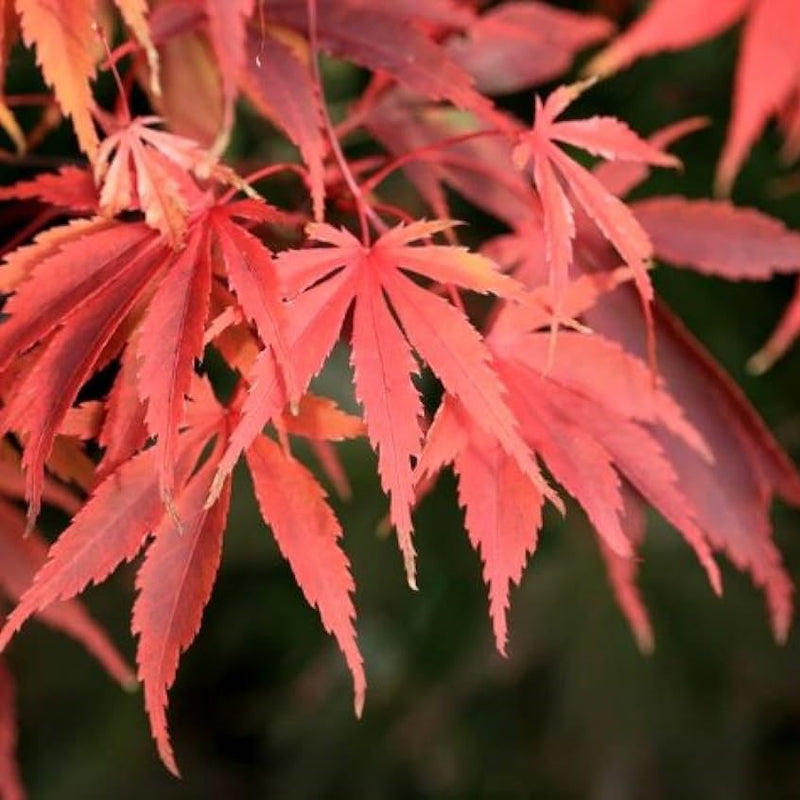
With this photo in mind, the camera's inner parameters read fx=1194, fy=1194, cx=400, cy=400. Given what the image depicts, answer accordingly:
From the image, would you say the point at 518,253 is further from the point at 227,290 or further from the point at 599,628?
the point at 599,628

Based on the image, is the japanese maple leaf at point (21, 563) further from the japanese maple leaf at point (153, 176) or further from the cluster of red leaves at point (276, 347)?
the japanese maple leaf at point (153, 176)

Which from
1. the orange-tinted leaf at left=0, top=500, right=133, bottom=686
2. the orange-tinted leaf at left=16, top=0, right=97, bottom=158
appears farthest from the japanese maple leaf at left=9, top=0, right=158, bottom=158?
the orange-tinted leaf at left=0, top=500, right=133, bottom=686

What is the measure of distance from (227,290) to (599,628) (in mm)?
979

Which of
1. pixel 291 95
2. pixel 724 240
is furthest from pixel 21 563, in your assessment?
A: pixel 724 240

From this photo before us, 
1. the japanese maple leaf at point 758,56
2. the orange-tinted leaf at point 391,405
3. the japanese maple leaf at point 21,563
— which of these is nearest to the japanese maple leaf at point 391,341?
the orange-tinted leaf at point 391,405

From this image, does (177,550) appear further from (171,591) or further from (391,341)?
(391,341)

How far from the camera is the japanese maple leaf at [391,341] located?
0.42 metres

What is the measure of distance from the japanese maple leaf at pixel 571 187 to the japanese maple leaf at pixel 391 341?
26 mm

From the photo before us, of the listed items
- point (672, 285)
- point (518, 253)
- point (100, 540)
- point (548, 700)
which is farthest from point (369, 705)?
point (100, 540)

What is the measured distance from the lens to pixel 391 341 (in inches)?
17.3

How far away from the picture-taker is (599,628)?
1349 millimetres

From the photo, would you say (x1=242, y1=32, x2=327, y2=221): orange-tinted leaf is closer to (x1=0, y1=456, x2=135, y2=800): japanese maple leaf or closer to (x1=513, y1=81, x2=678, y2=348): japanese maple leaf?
(x1=513, y1=81, x2=678, y2=348): japanese maple leaf

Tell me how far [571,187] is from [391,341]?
0.10m

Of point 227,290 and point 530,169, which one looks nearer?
point 227,290
